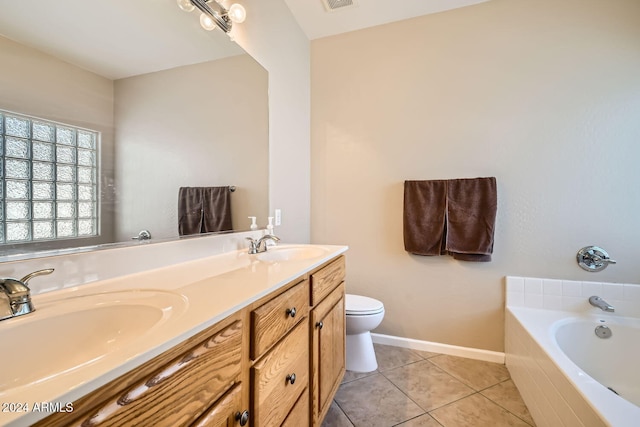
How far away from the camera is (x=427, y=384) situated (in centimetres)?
172

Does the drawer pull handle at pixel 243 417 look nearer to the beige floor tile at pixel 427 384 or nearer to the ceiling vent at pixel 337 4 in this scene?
the beige floor tile at pixel 427 384

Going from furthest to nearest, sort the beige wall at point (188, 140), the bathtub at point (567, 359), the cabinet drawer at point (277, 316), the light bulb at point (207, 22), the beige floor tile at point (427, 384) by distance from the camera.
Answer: the beige floor tile at point (427, 384), the light bulb at point (207, 22), the bathtub at point (567, 359), the beige wall at point (188, 140), the cabinet drawer at point (277, 316)

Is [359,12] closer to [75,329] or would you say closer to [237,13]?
[237,13]

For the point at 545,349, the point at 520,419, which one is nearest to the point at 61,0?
the point at 545,349

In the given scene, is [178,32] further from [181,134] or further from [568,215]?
[568,215]

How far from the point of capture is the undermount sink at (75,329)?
543 millimetres

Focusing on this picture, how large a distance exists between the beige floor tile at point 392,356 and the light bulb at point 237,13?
2319mm

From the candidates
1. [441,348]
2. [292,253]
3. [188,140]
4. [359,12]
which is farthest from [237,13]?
[441,348]

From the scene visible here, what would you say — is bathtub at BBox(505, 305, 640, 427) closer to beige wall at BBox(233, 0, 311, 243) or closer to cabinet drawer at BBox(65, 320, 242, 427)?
cabinet drawer at BBox(65, 320, 242, 427)

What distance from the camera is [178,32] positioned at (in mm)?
1157

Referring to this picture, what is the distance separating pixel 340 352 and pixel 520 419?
40.0 inches

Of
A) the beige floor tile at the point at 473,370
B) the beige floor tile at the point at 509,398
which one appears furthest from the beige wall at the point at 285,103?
the beige floor tile at the point at 509,398

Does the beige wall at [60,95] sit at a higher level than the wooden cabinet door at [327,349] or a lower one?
higher

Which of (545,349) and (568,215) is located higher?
A: (568,215)
